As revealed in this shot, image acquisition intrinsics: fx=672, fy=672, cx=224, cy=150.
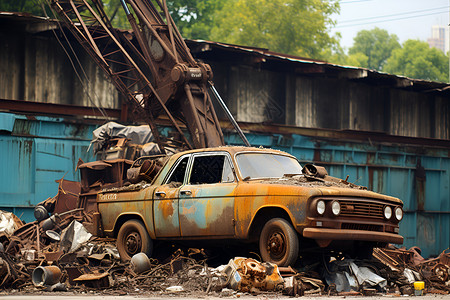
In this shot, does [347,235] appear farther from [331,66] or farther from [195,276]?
[331,66]

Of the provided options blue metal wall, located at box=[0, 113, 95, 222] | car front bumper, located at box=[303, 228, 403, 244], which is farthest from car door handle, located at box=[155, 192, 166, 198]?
blue metal wall, located at box=[0, 113, 95, 222]

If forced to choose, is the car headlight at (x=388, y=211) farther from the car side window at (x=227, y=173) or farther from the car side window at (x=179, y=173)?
the car side window at (x=179, y=173)

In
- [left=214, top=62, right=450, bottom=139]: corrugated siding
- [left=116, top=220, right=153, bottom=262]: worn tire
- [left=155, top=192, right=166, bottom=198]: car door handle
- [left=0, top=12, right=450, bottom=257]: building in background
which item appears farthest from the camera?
[left=214, top=62, right=450, bottom=139]: corrugated siding

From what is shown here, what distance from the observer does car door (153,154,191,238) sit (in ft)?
34.8

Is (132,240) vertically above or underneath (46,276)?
above

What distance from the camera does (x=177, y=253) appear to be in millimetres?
11391

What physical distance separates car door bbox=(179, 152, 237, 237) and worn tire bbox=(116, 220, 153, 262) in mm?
843

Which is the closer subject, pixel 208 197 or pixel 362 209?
pixel 362 209

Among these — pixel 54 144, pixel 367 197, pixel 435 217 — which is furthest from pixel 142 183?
pixel 435 217

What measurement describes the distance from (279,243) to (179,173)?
258 centimetres

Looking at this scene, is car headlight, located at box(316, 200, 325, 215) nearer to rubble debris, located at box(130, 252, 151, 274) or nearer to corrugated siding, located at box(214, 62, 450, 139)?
rubble debris, located at box(130, 252, 151, 274)

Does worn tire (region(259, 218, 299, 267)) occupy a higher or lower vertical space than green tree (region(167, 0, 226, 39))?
lower

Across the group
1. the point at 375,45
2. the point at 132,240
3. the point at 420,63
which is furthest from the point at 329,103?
the point at 375,45

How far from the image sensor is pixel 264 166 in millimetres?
10508
